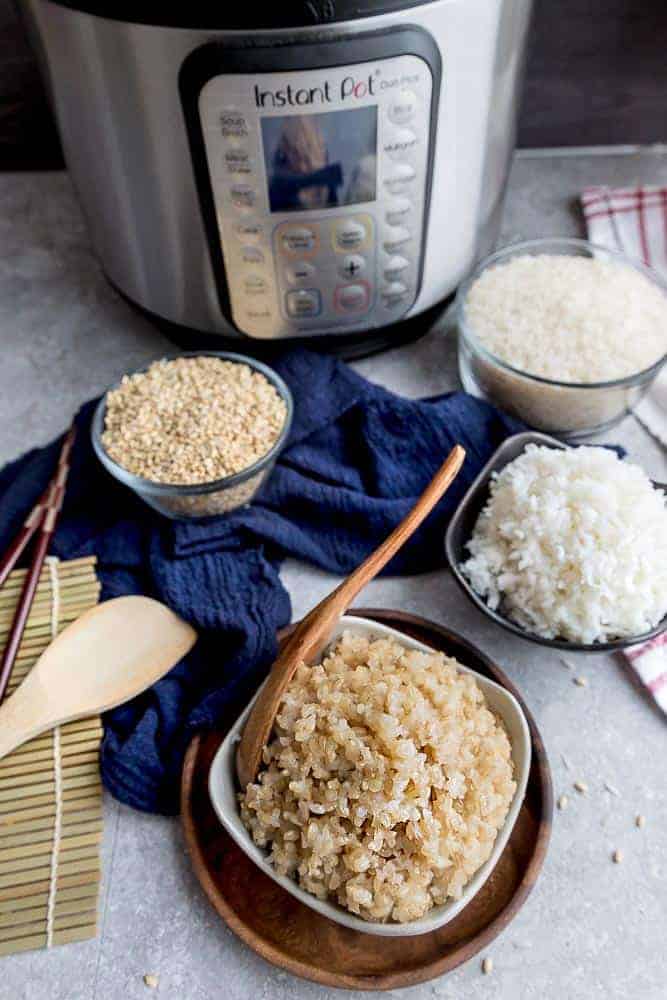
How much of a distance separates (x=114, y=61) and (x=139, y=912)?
57 centimetres

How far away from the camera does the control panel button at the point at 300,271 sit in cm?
76

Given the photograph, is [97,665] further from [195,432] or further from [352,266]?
[352,266]

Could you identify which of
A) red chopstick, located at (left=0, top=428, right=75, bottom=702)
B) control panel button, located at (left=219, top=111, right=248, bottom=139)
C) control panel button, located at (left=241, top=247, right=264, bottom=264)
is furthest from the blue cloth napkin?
control panel button, located at (left=219, top=111, right=248, bottom=139)

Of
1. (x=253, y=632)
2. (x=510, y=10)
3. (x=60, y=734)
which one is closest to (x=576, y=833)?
(x=253, y=632)

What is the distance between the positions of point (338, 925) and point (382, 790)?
98 mm

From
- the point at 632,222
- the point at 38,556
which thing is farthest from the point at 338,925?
the point at 632,222

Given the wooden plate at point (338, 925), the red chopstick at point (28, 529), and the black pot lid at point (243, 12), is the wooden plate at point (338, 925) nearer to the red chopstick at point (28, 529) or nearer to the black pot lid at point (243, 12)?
the red chopstick at point (28, 529)

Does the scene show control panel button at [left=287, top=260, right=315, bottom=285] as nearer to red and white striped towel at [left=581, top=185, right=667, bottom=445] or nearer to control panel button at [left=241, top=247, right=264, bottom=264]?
control panel button at [left=241, top=247, right=264, bottom=264]

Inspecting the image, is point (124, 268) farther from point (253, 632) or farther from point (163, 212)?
point (253, 632)

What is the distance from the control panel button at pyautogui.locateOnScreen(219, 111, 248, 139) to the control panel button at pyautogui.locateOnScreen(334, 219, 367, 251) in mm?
106

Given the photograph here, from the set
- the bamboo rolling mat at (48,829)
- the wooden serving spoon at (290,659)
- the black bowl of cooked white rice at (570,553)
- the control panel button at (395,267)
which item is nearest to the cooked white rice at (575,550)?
the black bowl of cooked white rice at (570,553)

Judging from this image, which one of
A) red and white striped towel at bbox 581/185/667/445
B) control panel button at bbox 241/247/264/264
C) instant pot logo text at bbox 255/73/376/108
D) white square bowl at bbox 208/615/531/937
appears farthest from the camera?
red and white striped towel at bbox 581/185/667/445

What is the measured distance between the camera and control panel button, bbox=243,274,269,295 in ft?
2.52

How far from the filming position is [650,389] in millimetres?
859
